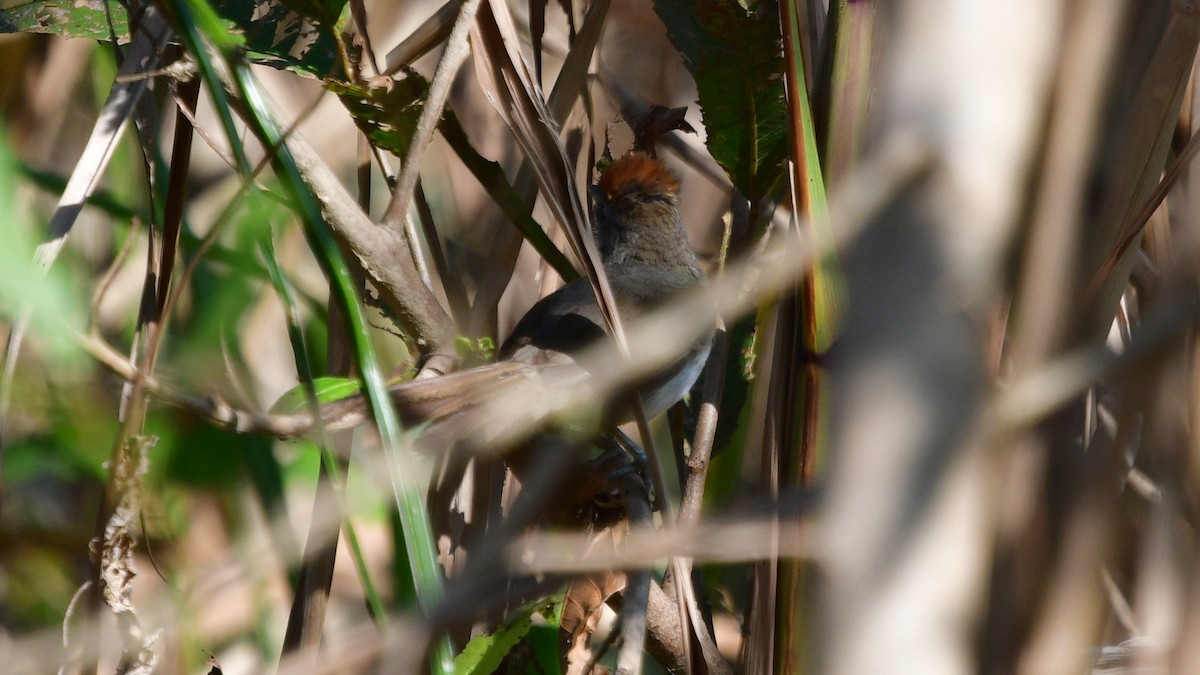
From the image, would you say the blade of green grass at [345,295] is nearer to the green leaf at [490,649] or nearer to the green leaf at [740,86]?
the green leaf at [490,649]

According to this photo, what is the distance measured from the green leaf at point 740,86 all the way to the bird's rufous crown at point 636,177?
2.59ft

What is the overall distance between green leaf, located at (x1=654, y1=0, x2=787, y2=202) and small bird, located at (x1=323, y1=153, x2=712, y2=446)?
467 millimetres

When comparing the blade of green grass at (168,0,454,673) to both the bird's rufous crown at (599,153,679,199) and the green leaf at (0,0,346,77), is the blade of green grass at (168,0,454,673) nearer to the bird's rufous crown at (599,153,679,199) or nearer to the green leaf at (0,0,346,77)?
the green leaf at (0,0,346,77)

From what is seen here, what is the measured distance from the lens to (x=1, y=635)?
2.18 m

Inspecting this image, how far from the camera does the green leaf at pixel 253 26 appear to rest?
1.58 m

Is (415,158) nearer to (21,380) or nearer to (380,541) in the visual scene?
(21,380)

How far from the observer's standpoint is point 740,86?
1.79 m

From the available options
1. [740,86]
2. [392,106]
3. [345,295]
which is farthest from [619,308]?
[345,295]

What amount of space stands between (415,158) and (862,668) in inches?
39.0

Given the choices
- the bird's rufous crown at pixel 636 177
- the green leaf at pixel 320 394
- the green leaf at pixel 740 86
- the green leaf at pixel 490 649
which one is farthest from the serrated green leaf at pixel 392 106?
the bird's rufous crown at pixel 636 177

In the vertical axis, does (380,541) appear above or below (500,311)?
below

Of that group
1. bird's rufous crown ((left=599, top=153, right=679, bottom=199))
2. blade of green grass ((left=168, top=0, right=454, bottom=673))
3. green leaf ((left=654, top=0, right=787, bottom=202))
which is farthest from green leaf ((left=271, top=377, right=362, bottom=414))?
bird's rufous crown ((left=599, top=153, right=679, bottom=199))

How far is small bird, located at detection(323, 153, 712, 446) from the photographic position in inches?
55.3

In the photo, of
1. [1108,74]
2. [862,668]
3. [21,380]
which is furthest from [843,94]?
[21,380]
